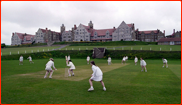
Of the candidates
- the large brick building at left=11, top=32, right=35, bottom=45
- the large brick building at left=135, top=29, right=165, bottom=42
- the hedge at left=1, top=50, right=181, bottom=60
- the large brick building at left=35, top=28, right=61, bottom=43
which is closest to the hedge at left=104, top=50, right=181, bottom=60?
the hedge at left=1, top=50, right=181, bottom=60

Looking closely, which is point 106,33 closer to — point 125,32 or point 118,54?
point 125,32

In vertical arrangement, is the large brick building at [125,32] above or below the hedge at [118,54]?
above

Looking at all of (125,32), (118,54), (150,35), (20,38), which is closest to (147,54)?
(118,54)

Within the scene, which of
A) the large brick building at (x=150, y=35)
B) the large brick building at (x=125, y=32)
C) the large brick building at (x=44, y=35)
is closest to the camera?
the large brick building at (x=125, y=32)

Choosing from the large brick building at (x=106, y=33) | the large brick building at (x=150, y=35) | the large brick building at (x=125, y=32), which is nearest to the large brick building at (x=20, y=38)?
the large brick building at (x=106, y=33)

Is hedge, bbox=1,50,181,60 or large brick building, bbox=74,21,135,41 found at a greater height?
large brick building, bbox=74,21,135,41

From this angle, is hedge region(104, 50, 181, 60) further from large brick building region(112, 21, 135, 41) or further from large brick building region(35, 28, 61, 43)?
large brick building region(35, 28, 61, 43)

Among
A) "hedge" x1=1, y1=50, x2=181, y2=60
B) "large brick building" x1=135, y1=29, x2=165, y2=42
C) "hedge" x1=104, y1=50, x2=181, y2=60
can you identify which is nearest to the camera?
"hedge" x1=104, y1=50, x2=181, y2=60

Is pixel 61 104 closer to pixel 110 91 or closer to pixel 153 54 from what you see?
pixel 110 91

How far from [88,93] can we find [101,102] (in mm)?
1744

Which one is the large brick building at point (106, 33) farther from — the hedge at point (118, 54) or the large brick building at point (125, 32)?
the hedge at point (118, 54)

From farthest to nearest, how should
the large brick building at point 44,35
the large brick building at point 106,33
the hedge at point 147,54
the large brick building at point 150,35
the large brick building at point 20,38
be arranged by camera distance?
the large brick building at point 20,38 < the large brick building at point 44,35 < the large brick building at point 150,35 < the large brick building at point 106,33 < the hedge at point 147,54

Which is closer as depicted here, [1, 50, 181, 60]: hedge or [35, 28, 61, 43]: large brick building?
[1, 50, 181, 60]: hedge

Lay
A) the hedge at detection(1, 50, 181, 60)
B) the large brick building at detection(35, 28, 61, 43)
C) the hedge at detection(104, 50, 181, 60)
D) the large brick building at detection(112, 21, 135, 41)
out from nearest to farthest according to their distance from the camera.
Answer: the hedge at detection(104, 50, 181, 60)
the hedge at detection(1, 50, 181, 60)
the large brick building at detection(112, 21, 135, 41)
the large brick building at detection(35, 28, 61, 43)
